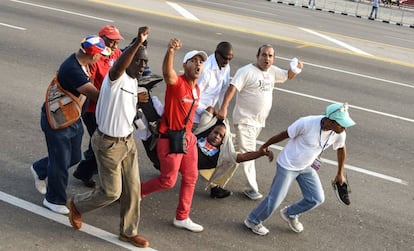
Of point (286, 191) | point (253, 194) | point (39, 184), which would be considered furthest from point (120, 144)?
point (253, 194)

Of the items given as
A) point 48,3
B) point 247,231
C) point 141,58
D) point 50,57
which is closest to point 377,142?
point 247,231

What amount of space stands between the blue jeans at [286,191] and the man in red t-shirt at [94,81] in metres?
1.98

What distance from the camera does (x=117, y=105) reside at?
4.39 m

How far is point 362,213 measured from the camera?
6.12 meters

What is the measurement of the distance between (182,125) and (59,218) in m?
1.65

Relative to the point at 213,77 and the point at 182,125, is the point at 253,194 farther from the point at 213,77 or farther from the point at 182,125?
the point at 182,125

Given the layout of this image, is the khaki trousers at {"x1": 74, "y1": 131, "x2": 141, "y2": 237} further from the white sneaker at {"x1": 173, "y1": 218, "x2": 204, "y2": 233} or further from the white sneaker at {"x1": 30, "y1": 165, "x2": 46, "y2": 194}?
the white sneaker at {"x1": 30, "y1": 165, "x2": 46, "y2": 194}

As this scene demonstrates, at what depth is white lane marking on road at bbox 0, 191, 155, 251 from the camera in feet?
16.2

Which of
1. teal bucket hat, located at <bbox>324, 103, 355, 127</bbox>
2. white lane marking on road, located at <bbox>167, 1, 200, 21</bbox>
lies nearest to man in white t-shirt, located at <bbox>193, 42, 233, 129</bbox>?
teal bucket hat, located at <bbox>324, 103, 355, 127</bbox>

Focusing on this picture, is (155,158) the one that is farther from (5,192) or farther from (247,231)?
(5,192)

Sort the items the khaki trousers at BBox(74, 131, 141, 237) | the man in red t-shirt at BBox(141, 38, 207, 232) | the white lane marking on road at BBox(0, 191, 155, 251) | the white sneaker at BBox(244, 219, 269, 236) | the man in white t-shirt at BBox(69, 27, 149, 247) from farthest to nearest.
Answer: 1. the white sneaker at BBox(244, 219, 269, 236)
2. the white lane marking on road at BBox(0, 191, 155, 251)
3. the man in red t-shirt at BBox(141, 38, 207, 232)
4. the khaki trousers at BBox(74, 131, 141, 237)
5. the man in white t-shirt at BBox(69, 27, 149, 247)

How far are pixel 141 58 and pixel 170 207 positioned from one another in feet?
6.47

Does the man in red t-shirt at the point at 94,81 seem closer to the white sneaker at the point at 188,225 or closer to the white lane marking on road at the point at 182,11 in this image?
the white sneaker at the point at 188,225

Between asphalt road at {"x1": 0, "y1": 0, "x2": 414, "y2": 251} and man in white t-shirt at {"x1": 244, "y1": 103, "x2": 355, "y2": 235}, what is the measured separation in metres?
0.38
